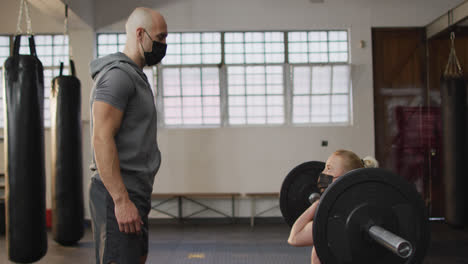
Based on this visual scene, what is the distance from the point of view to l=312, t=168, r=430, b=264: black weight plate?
3.70ft

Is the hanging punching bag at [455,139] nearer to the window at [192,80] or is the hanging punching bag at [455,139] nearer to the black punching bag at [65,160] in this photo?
the window at [192,80]

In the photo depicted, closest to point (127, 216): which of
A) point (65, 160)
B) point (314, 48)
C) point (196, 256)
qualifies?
point (65, 160)

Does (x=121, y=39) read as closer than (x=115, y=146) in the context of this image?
No

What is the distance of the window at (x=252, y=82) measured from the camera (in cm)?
537

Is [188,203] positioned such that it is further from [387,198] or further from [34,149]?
[387,198]

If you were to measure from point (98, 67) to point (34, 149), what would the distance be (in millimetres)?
1699

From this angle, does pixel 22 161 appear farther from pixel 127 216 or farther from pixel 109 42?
pixel 109 42

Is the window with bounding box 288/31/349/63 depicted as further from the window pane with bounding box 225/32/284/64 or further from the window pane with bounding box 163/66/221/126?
the window pane with bounding box 163/66/221/126

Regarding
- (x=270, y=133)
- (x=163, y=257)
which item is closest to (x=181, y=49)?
(x=270, y=133)

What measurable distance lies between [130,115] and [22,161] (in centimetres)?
178

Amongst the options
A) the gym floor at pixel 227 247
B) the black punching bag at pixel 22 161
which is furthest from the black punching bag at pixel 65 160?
the black punching bag at pixel 22 161

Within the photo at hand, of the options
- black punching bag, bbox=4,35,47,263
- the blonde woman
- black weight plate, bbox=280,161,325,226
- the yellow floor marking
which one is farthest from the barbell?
the yellow floor marking

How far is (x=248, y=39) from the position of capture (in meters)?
5.41

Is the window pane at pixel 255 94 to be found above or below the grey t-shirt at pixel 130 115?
above
